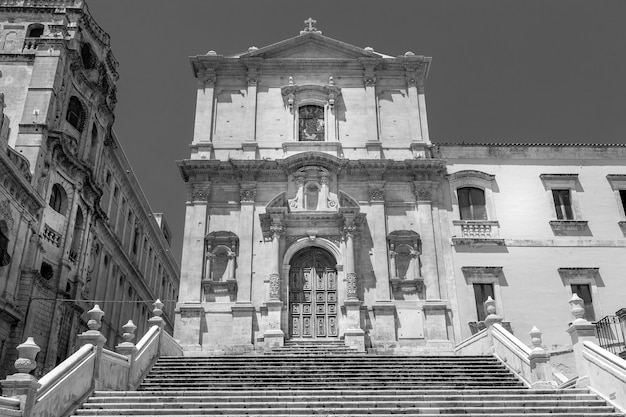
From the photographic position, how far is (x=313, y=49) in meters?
27.2

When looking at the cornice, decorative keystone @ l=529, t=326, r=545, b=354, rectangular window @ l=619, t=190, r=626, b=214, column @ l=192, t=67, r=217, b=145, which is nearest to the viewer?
decorative keystone @ l=529, t=326, r=545, b=354

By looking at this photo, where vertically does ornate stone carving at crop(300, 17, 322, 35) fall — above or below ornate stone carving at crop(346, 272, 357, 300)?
above

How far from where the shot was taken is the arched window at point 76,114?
94.0 feet

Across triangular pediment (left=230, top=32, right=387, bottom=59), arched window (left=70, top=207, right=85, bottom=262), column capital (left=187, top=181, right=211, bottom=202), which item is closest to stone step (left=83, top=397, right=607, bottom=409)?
column capital (left=187, top=181, right=211, bottom=202)

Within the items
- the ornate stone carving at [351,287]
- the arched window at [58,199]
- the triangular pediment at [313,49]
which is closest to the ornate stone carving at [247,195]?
the ornate stone carving at [351,287]

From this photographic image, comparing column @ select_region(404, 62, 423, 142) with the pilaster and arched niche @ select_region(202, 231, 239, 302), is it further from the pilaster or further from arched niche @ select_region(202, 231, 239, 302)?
arched niche @ select_region(202, 231, 239, 302)

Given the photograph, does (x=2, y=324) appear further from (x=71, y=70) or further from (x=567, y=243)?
(x=567, y=243)

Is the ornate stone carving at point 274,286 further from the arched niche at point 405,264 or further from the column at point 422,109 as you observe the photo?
the column at point 422,109

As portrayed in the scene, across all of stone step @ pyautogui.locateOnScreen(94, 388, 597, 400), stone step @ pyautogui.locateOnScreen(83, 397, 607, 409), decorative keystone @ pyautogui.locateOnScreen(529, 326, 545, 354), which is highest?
decorative keystone @ pyautogui.locateOnScreen(529, 326, 545, 354)

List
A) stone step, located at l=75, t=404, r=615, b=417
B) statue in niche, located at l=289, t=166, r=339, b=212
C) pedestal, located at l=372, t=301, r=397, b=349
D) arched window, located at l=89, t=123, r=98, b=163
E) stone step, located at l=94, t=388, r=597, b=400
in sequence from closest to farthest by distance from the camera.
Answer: stone step, located at l=75, t=404, r=615, b=417
stone step, located at l=94, t=388, r=597, b=400
pedestal, located at l=372, t=301, r=397, b=349
statue in niche, located at l=289, t=166, r=339, b=212
arched window, located at l=89, t=123, r=98, b=163

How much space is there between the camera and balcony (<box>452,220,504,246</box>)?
23094mm

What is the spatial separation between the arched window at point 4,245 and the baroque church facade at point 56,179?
4cm

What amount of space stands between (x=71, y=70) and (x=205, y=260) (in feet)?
40.6

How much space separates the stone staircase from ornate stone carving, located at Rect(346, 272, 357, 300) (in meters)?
5.63
